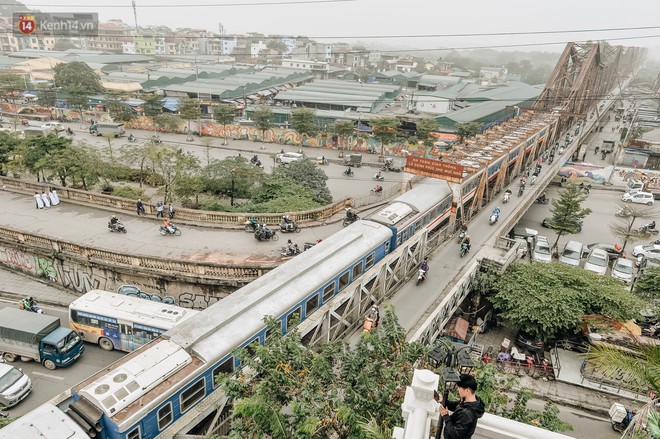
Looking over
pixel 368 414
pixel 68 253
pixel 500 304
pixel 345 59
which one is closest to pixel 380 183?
pixel 500 304

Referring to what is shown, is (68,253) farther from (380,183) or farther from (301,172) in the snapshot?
(380,183)

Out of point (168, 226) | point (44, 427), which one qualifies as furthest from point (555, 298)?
point (44, 427)

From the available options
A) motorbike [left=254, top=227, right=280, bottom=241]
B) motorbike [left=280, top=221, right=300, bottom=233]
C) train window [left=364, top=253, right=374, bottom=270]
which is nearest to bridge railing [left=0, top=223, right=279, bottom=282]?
motorbike [left=254, top=227, right=280, bottom=241]

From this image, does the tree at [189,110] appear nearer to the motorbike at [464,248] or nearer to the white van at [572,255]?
the motorbike at [464,248]

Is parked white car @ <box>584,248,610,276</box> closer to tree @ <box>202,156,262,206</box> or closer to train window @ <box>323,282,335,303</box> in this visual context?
train window @ <box>323,282,335,303</box>

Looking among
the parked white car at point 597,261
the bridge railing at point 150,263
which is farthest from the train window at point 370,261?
the parked white car at point 597,261

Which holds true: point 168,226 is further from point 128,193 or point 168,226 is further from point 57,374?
point 57,374
